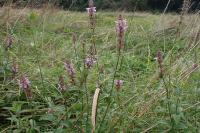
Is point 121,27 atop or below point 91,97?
atop

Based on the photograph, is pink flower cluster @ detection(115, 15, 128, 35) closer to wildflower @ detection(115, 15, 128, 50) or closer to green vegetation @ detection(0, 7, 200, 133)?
wildflower @ detection(115, 15, 128, 50)

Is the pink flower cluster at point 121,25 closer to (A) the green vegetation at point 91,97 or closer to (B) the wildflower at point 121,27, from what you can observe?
(B) the wildflower at point 121,27

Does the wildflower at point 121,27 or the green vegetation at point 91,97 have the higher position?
the wildflower at point 121,27

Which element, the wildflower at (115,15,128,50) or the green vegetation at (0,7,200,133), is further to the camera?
the green vegetation at (0,7,200,133)

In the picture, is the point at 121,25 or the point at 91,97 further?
the point at 91,97

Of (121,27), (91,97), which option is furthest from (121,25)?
(91,97)

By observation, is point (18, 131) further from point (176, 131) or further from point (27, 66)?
point (27, 66)

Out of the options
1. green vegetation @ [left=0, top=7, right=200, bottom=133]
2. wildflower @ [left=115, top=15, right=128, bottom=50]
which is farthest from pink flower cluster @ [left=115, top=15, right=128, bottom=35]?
green vegetation @ [left=0, top=7, right=200, bottom=133]

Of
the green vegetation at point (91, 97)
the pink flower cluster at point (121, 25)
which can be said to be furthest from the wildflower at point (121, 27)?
the green vegetation at point (91, 97)

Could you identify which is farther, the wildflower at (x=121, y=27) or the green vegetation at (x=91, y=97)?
the green vegetation at (x=91, y=97)

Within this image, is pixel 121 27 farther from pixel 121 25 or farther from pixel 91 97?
pixel 91 97

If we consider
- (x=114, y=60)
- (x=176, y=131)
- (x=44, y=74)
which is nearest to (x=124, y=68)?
(x=114, y=60)

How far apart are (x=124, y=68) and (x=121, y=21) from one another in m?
1.84

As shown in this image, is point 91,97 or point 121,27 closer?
point 121,27
